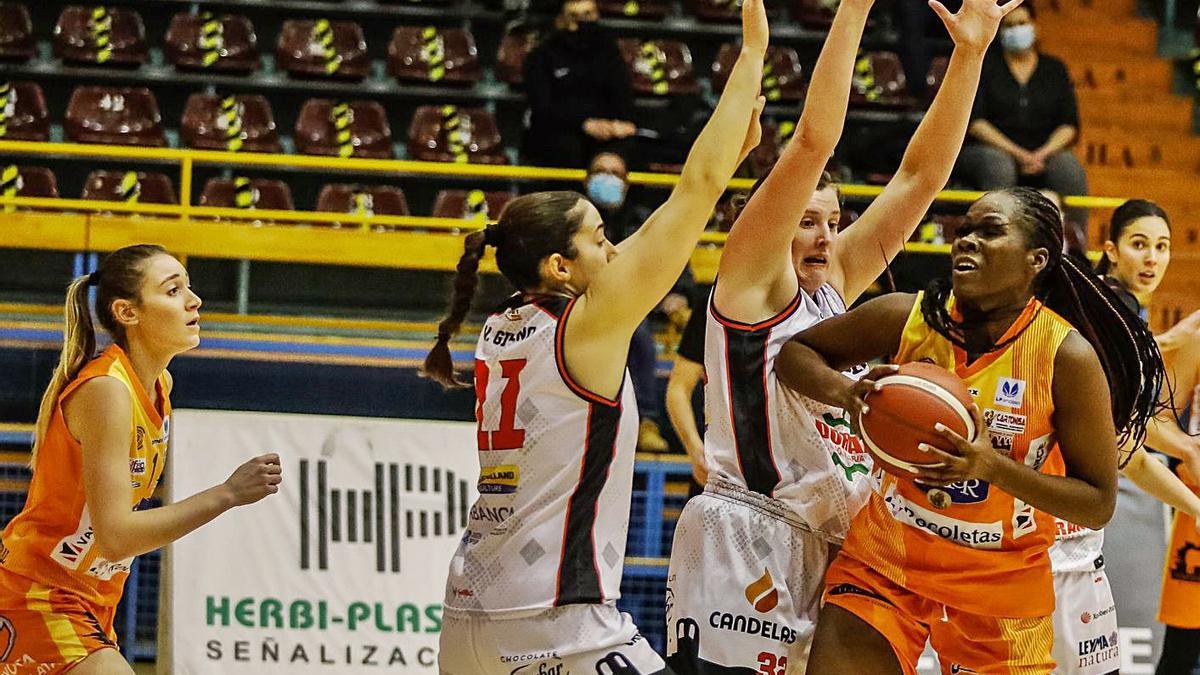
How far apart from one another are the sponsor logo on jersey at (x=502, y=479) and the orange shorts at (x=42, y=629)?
1206 millimetres

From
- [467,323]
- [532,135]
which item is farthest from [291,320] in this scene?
[532,135]

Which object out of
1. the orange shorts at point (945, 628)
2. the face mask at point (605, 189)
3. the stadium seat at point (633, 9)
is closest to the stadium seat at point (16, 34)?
the stadium seat at point (633, 9)

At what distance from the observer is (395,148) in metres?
12.0

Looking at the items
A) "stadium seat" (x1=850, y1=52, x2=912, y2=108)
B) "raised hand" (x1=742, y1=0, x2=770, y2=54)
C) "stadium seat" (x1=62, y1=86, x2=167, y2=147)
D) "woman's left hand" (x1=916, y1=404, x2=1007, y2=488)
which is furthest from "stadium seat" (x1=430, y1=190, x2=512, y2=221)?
"woman's left hand" (x1=916, y1=404, x2=1007, y2=488)

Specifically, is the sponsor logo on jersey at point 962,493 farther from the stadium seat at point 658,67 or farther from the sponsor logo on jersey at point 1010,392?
the stadium seat at point 658,67

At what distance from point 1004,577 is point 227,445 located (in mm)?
3941

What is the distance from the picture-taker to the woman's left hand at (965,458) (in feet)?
10.4

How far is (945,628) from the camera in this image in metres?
3.55

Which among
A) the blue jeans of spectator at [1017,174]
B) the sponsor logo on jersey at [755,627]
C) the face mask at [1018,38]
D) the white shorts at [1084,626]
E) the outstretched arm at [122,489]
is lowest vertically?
the white shorts at [1084,626]

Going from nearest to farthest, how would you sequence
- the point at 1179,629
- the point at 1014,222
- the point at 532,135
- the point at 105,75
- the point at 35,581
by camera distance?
the point at 1014,222
the point at 35,581
the point at 1179,629
the point at 532,135
the point at 105,75

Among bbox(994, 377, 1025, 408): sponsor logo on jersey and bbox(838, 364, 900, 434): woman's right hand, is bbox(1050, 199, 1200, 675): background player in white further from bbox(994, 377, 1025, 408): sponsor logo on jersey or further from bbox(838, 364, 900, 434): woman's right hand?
bbox(838, 364, 900, 434): woman's right hand

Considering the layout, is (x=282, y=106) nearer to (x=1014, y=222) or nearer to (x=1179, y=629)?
(x=1179, y=629)

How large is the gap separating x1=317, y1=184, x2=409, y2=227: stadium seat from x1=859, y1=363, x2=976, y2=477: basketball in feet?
25.4

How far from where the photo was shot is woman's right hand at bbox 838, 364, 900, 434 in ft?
10.8
